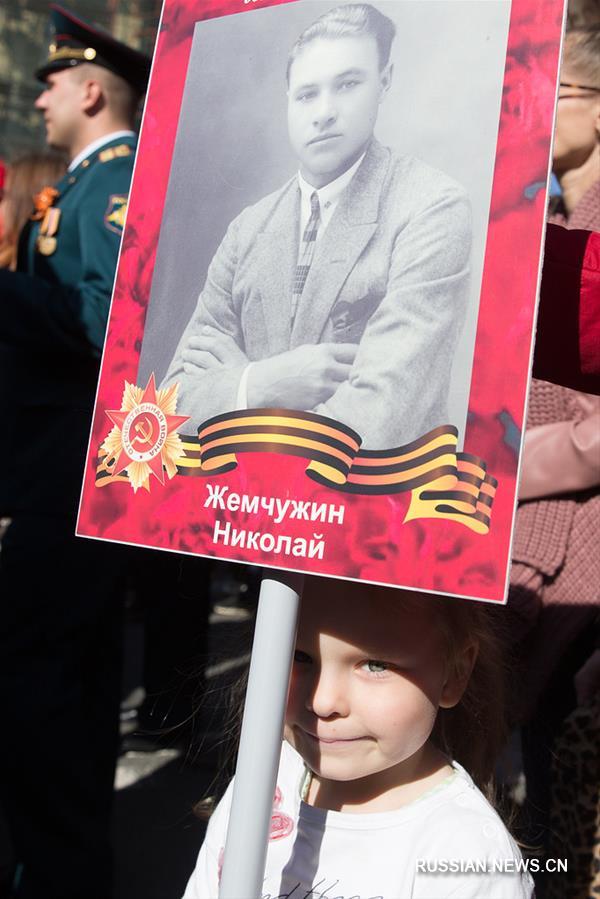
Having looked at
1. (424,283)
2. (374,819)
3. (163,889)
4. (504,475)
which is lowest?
(163,889)

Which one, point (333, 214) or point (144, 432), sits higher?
point (333, 214)

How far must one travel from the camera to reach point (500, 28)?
3.68 ft

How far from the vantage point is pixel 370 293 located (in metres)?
1.14

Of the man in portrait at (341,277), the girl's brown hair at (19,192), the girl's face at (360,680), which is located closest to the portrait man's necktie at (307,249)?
the man in portrait at (341,277)

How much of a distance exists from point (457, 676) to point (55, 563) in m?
1.23

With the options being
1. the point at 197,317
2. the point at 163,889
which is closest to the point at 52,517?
the point at 163,889

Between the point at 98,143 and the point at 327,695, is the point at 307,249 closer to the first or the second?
the point at 327,695

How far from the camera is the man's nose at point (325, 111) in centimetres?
122

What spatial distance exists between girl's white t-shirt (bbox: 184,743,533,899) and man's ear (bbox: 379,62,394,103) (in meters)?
0.85

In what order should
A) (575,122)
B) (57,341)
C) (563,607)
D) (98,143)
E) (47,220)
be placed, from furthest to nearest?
(98,143), (47,220), (57,341), (575,122), (563,607)

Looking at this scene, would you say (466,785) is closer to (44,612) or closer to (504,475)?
(504,475)

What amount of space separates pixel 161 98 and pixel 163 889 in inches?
Result: 83.5

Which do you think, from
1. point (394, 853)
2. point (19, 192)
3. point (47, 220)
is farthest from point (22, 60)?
point (394, 853)

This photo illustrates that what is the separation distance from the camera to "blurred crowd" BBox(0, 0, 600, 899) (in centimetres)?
187
